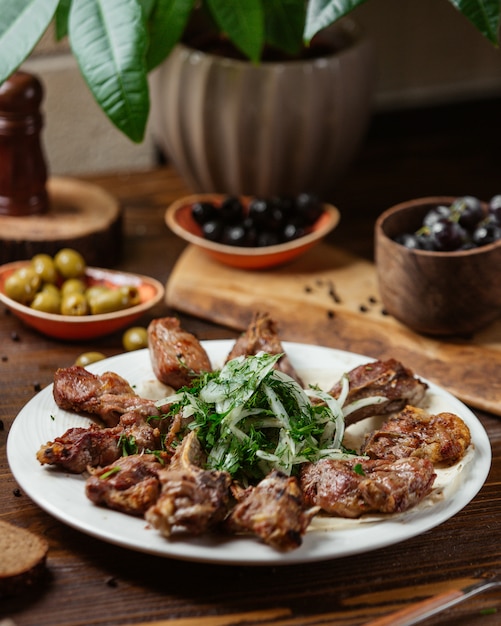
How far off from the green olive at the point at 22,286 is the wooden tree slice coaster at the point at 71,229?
18 cm

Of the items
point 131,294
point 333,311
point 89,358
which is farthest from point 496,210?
point 89,358

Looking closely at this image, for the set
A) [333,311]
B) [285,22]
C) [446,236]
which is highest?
[285,22]

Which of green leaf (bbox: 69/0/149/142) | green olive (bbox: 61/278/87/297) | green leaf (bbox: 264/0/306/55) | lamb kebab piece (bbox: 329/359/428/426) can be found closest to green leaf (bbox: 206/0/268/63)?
green leaf (bbox: 264/0/306/55)

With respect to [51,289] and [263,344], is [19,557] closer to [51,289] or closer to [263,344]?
[263,344]

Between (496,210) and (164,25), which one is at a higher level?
(164,25)

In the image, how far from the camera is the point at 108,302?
6.26ft

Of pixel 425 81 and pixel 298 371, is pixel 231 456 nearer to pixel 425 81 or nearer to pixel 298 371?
pixel 298 371

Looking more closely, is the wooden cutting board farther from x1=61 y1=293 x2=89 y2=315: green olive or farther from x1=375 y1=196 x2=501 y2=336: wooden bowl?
x1=61 y1=293 x2=89 y2=315: green olive

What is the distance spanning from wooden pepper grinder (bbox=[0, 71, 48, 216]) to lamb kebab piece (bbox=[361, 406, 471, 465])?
1.15 meters

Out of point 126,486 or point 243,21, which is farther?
point 243,21

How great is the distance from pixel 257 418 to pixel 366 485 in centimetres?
23

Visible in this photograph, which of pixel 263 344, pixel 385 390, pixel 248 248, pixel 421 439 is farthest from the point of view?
pixel 248 248

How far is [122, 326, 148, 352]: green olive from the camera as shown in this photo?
6.16 ft

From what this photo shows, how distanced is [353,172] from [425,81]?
485 mm
